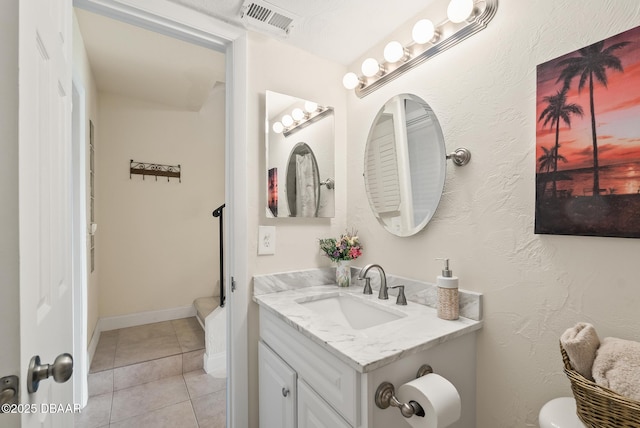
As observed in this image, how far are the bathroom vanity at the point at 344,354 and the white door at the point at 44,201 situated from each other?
672 mm

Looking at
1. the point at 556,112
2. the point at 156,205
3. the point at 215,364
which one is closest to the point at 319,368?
the point at 556,112

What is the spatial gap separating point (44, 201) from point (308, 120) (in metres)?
1.25

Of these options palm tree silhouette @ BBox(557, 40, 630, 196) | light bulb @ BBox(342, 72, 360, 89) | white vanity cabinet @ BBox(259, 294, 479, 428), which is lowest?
white vanity cabinet @ BBox(259, 294, 479, 428)

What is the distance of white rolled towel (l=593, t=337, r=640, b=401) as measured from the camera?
0.60 metres

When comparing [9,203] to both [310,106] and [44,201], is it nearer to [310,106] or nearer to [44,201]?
[44,201]

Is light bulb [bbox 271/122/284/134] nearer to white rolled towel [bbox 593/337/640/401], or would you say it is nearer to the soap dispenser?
the soap dispenser

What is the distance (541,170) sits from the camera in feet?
3.08

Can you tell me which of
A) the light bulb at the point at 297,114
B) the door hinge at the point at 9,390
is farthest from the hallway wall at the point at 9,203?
the light bulb at the point at 297,114

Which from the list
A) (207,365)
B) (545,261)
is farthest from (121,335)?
(545,261)

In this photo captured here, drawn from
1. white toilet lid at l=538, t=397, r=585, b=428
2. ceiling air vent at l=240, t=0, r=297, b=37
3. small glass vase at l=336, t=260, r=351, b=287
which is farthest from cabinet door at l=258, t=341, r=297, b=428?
ceiling air vent at l=240, t=0, r=297, b=37

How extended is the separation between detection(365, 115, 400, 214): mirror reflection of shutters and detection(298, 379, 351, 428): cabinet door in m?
0.87

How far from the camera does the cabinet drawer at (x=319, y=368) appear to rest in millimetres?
850

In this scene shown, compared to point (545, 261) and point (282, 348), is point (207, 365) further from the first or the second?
point (545, 261)

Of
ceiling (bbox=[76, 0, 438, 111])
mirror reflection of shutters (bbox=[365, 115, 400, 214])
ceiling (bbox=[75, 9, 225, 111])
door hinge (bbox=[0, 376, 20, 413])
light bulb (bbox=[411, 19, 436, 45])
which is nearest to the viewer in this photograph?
door hinge (bbox=[0, 376, 20, 413])
